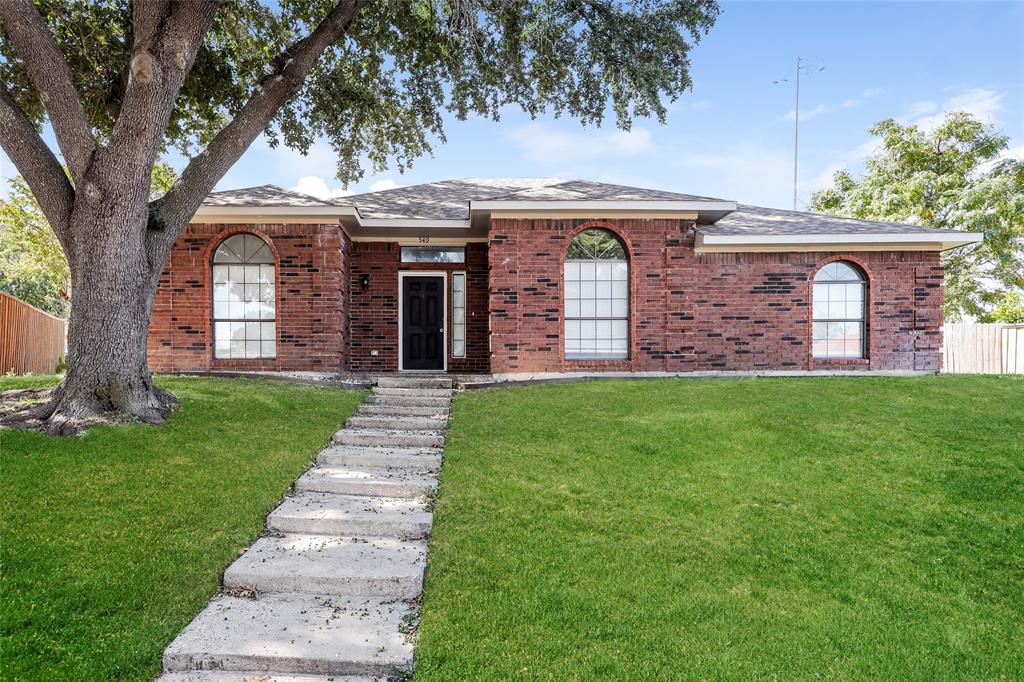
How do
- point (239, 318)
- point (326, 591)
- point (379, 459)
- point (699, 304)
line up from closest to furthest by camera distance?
point (326, 591) → point (379, 459) → point (239, 318) → point (699, 304)

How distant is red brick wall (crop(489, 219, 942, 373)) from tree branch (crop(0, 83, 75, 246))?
20.4 ft

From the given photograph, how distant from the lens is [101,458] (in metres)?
5.09

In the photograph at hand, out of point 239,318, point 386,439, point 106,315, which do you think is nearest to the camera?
point 106,315

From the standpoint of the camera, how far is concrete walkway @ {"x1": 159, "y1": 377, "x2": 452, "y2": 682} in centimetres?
291

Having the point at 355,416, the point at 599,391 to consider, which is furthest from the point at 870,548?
the point at 355,416

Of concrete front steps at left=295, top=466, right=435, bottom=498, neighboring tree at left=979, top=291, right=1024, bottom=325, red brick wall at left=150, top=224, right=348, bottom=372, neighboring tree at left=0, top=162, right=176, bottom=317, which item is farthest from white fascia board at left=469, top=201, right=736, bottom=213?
neighboring tree at left=979, top=291, right=1024, bottom=325

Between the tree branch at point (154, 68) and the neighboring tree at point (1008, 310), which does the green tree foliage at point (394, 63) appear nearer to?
the tree branch at point (154, 68)

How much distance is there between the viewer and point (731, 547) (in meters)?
4.08

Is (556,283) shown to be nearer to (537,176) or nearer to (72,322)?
(537,176)

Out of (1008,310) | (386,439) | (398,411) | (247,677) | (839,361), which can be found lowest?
(247,677)

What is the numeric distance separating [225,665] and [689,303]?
31.8ft

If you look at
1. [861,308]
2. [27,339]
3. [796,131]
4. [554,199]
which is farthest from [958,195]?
[27,339]

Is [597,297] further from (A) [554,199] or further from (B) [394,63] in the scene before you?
(B) [394,63]

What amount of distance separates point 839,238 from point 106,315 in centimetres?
1156
